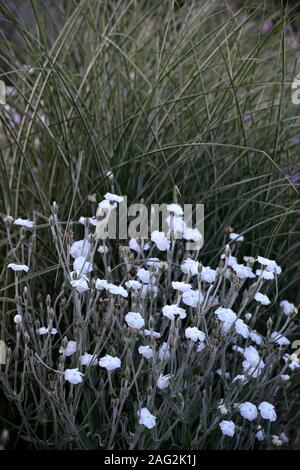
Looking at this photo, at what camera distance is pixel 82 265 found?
1.72 meters

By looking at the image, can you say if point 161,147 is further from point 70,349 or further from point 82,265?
point 70,349

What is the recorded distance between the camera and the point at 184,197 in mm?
2299

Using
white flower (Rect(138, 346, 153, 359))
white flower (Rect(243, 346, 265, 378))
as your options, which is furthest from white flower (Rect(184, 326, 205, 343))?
white flower (Rect(243, 346, 265, 378))

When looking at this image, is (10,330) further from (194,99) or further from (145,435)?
(194,99)

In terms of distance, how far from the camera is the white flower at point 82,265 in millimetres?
1709

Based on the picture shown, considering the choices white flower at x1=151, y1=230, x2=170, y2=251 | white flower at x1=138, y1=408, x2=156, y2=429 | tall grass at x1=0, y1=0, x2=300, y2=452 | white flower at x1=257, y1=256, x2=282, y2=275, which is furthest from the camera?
tall grass at x1=0, y1=0, x2=300, y2=452

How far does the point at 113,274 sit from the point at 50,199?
0.38m

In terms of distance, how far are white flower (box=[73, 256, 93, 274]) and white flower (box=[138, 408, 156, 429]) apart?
13.8 inches

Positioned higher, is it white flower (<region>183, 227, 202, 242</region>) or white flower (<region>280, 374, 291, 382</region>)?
white flower (<region>183, 227, 202, 242</region>)

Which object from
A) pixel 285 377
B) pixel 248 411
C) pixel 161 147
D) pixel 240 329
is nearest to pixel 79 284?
pixel 240 329

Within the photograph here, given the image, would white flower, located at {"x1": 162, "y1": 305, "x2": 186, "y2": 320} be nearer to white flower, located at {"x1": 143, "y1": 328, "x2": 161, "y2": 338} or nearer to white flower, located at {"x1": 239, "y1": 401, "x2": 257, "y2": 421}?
white flower, located at {"x1": 143, "y1": 328, "x2": 161, "y2": 338}

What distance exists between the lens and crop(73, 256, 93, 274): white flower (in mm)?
1709

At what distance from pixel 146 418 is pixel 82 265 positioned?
391 mm
